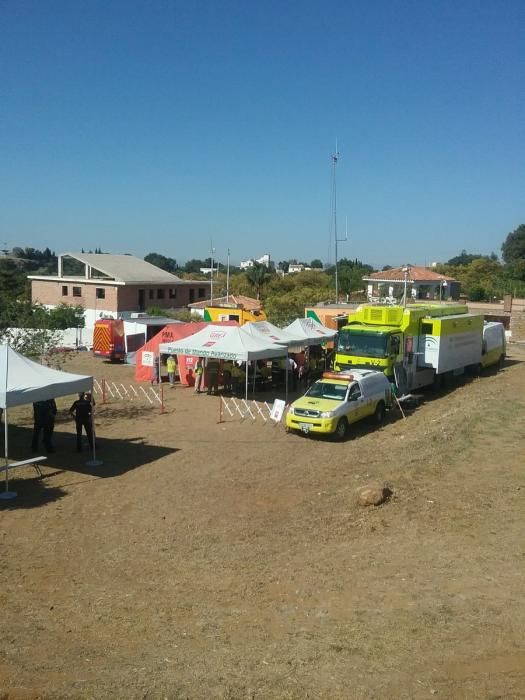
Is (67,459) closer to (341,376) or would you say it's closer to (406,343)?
(341,376)

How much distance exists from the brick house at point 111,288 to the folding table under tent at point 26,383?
125ft

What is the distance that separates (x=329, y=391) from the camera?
17.9 m

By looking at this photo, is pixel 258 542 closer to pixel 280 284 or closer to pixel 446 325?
pixel 446 325

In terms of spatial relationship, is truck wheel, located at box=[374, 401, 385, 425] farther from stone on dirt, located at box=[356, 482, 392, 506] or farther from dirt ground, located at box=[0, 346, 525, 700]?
stone on dirt, located at box=[356, 482, 392, 506]

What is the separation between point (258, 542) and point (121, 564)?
2164 mm

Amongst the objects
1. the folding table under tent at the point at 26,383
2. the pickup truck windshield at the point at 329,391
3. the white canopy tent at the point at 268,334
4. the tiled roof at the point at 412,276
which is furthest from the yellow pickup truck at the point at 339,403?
the tiled roof at the point at 412,276

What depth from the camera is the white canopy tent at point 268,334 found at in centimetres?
2374

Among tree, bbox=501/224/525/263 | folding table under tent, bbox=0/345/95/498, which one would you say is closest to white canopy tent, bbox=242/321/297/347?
folding table under tent, bbox=0/345/95/498

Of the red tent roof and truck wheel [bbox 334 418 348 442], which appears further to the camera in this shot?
the red tent roof

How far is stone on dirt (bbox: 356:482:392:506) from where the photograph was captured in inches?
446

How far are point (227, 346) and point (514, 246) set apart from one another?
118 meters

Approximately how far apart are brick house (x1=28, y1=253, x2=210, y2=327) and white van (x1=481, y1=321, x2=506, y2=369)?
3091 centimetres

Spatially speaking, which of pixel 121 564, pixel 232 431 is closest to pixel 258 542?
pixel 121 564

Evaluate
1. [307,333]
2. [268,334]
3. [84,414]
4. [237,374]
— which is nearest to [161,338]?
[237,374]
